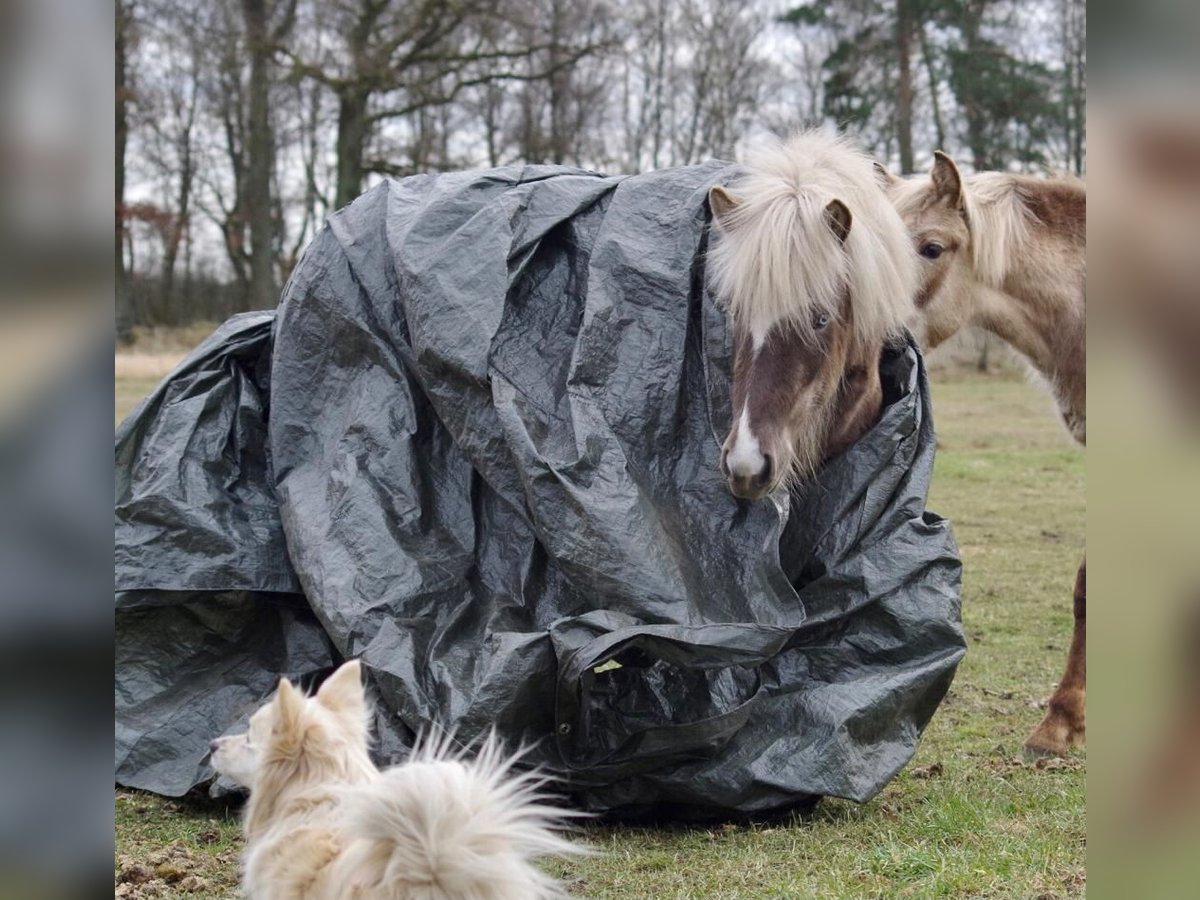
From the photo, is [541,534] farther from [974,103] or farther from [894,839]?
[974,103]

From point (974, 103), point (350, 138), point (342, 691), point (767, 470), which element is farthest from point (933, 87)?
point (342, 691)

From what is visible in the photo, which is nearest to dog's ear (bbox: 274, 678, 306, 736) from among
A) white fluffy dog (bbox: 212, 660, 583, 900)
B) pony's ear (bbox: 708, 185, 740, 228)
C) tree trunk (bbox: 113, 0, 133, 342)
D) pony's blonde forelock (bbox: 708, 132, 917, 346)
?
white fluffy dog (bbox: 212, 660, 583, 900)

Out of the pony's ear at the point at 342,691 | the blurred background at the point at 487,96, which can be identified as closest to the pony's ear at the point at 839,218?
the pony's ear at the point at 342,691

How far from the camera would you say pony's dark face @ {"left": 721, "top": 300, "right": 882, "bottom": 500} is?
343 cm

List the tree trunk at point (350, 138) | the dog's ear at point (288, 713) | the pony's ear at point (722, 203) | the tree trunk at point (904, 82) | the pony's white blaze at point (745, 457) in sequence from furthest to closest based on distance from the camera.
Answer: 1. the tree trunk at point (904, 82)
2. the tree trunk at point (350, 138)
3. the pony's ear at point (722, 203)
4. the pony's white blaze at point (745, 457)
5. the dog's ear at point (288, 713)

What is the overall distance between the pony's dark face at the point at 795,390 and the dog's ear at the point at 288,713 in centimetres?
136

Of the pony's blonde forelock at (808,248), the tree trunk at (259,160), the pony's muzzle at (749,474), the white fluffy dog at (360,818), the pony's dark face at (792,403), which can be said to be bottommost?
the white fluffy dog at (360,818)

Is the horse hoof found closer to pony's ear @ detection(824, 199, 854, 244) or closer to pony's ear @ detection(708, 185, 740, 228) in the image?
pony's ear @ detection(824, 199, 854, 244)

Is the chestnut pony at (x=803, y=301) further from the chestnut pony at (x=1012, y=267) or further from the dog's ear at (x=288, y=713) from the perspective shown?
the dog's ear at (x=288, y=713)

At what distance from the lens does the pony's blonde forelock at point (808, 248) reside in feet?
11.8

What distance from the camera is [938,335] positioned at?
16.2 ft
